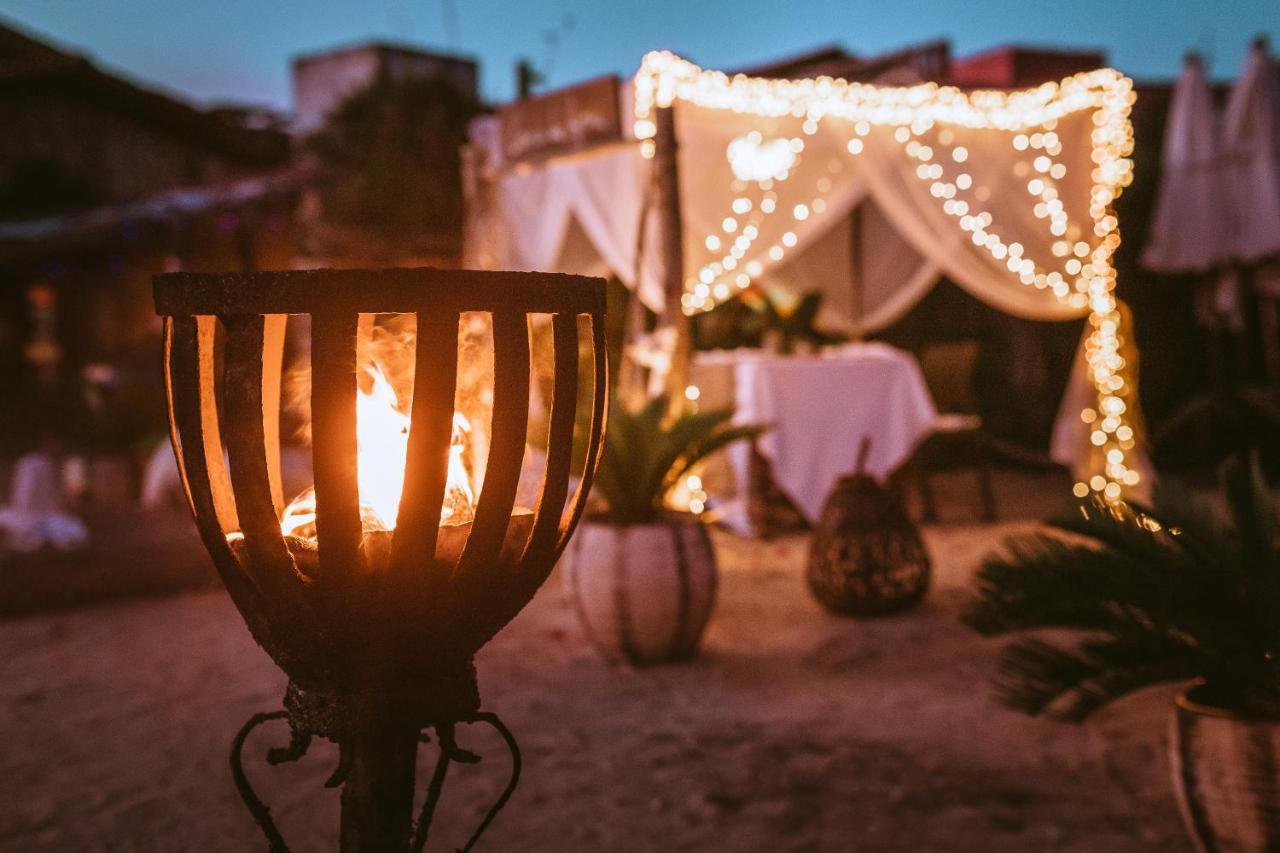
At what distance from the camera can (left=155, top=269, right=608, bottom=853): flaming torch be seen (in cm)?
151

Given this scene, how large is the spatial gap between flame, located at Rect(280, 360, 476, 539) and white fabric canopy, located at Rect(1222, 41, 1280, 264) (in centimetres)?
820

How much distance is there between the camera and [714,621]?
16.7 ft

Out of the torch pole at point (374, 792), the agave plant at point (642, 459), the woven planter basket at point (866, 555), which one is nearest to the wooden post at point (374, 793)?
the torch pole at point (374, 792)

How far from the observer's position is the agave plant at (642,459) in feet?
14.6

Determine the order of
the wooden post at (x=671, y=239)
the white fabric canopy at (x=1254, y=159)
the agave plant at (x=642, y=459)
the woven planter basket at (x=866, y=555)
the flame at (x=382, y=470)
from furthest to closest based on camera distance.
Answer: the white fabric canopy at (x=1254, y=159)
the wooden post at (x=671, y=239)
the woven planter basket at (x=866, y=555)
the agave plant at (x=642, y=459)
the flame at (x=382, y=470)

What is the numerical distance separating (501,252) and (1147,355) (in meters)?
6.14

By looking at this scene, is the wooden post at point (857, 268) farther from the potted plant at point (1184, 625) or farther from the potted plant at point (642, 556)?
the potted plant at point (1184, 625)

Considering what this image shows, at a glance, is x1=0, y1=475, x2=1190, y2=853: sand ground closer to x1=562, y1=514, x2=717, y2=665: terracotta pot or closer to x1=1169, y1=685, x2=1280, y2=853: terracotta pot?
x1=562, y1=514, x2=717, y2=665: terracotta pot

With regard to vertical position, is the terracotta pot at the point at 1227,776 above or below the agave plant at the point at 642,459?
below

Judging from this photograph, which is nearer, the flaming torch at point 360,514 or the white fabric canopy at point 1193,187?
the flaming torch at point 360,514

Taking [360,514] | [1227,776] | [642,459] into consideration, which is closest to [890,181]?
[642,459]

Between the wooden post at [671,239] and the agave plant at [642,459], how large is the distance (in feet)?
4.60

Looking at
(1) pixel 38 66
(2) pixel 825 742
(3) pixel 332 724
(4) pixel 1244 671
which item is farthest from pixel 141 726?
(1) pixel 38 66

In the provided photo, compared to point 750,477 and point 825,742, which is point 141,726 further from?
point 750,477
